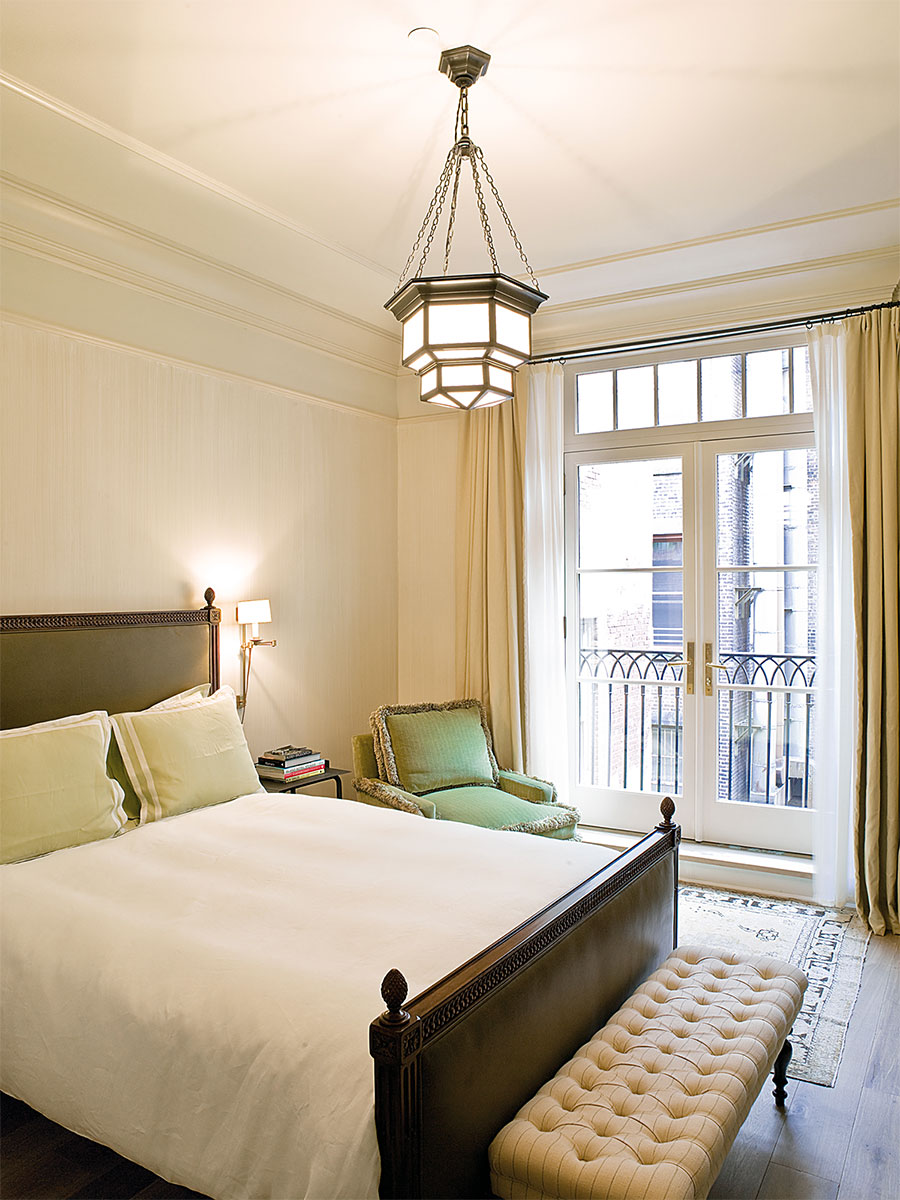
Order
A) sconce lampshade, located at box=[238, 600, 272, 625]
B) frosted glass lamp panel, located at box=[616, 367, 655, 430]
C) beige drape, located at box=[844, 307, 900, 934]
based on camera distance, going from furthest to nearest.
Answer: frosted glass lamp panel, located at box=[616, 367, 655, 430], sconce lampshade, located at box=[238, 600, 272, 625], beige drape, located at box=[844, 307, 900, 934]

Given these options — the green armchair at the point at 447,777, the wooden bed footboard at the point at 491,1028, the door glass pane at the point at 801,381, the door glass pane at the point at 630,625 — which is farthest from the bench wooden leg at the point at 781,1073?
the door glass pane at the point at 801,381

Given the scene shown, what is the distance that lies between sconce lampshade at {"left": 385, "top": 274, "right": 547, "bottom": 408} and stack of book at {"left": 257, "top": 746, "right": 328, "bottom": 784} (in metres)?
2.13

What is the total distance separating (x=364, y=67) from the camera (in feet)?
8.21

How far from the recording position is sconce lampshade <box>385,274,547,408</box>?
88.7 inches

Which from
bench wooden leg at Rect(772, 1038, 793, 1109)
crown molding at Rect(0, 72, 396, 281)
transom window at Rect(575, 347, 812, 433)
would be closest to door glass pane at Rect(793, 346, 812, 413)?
transom window at Rect(575, 347, 812, 433)

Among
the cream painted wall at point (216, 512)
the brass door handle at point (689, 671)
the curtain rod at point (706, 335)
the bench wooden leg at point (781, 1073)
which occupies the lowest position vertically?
the bench wooden leg at point (781, 1073)

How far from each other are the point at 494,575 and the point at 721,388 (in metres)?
1.55

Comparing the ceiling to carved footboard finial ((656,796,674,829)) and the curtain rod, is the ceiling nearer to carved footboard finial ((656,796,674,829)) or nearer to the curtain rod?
the curtain rod

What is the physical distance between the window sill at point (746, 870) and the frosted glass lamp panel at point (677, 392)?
7.32 feet

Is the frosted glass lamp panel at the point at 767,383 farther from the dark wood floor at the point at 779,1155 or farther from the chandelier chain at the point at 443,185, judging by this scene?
the dark wood floor at the point at 779,1155

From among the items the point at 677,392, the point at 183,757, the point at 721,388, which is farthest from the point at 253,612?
the point at 721,388

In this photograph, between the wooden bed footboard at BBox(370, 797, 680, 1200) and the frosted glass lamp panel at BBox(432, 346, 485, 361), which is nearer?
the wooden bed footboard at BBox(370, 797, 680, 1200)

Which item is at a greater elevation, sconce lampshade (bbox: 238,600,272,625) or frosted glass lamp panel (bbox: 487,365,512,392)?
frosted glass lamp panel (bbox: 487,365,512,392)

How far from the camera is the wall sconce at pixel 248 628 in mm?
3953
